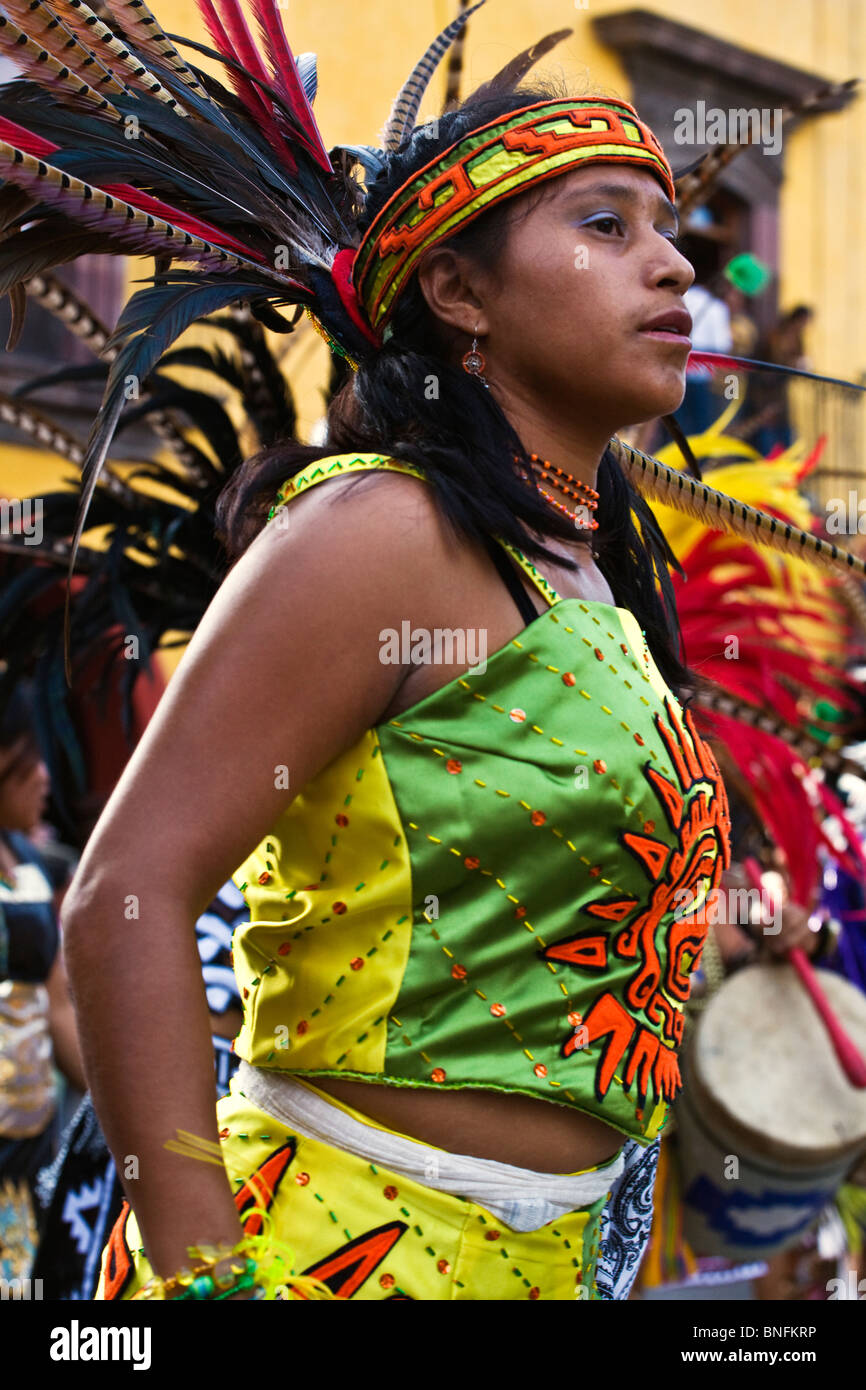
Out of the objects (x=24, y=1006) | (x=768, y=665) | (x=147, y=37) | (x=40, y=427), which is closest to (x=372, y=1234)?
A: (x=147, y=37)

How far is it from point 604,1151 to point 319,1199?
0.94 feet

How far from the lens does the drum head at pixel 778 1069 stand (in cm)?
382

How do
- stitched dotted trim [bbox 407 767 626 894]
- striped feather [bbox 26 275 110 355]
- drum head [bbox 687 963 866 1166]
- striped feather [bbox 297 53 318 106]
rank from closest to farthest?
stitched dotted trim [bbox 407 767 626 894], striped feather [bbox 297 53 318 106], striped feather [bbox 26 275 110 355], drum head [bbox 687 963 866 1166]

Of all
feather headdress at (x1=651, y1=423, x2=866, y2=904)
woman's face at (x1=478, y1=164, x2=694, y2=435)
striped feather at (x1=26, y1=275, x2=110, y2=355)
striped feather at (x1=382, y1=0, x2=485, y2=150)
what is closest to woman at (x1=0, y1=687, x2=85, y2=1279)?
striped feather at (x1=26, y1=275, x2=110, y2=355)

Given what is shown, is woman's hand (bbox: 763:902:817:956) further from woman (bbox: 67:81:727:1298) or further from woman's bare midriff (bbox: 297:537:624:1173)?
woman's bare midriff (bbox: 297:537:624:1173)

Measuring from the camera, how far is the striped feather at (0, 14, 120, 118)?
5.18ft

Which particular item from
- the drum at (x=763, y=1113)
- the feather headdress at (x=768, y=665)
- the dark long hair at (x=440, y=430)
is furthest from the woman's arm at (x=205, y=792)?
the drum at (x=763, y=1113)

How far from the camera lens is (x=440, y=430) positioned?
1.63m

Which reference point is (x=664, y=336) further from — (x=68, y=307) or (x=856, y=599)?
(x=856, y=599)

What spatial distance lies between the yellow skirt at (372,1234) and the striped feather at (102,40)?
1079mm

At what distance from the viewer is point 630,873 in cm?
151

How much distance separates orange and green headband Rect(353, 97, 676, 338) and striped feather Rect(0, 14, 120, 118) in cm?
31

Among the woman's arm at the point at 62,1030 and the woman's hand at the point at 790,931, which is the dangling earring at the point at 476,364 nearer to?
the woman's hand at the point at 790,931

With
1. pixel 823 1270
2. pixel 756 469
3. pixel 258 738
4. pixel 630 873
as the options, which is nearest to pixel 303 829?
pixel 258 738
